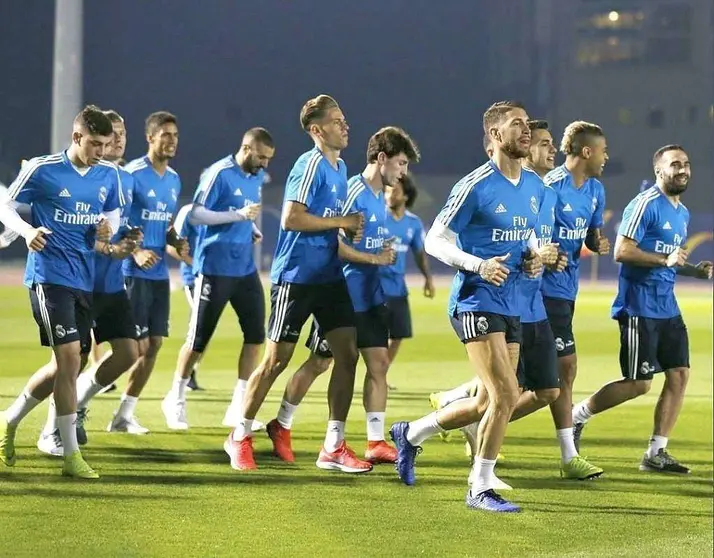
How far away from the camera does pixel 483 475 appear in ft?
22.3

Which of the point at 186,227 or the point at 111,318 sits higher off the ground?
the point at 186,227

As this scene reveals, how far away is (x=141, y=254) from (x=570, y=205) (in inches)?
96.2

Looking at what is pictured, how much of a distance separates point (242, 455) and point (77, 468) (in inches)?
37.5

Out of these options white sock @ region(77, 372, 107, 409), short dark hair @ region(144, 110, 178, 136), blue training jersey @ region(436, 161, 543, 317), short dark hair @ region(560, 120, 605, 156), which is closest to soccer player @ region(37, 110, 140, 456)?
white sock @ region(77, 372, 107, 409)

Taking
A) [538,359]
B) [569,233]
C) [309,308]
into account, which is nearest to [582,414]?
[569,233]

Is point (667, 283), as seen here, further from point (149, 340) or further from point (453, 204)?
point (149, 340)

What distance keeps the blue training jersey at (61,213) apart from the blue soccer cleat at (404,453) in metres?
1.74

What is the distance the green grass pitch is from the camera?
6.00m

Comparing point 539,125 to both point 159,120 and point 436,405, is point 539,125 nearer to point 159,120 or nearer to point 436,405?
point 436,405

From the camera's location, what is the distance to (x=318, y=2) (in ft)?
126

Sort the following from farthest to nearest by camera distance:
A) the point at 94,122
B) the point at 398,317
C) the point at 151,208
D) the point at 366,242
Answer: the point at 398,317, the point at 151,208, the point at 366,242, the point at 94,122

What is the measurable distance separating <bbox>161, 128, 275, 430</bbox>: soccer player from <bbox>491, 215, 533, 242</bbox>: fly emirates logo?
9.73 feet

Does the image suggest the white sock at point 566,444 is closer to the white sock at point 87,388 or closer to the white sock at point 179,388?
the white sock at point 87,388

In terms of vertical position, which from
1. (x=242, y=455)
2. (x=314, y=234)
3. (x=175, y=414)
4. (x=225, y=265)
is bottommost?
(x=175, y=414)
